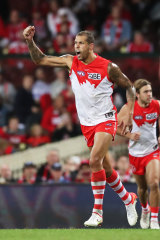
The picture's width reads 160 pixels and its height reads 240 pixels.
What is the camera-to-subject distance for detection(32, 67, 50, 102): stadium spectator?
40.7ft

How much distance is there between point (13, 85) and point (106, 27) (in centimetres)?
420

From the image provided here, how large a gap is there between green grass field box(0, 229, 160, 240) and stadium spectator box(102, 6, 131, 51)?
25.5ft

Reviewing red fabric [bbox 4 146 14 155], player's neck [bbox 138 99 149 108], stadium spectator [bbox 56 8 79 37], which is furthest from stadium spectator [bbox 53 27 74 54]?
player's neck [bbox 138 99 149 108]

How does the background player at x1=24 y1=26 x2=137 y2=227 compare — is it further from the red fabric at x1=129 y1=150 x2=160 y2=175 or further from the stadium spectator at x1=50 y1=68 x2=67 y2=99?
the stadium spectator at x1=50 y1=68 x2=67 y2=99

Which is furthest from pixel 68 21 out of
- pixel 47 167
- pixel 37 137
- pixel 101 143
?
pixel 101 143

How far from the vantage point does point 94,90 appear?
8.25 meters

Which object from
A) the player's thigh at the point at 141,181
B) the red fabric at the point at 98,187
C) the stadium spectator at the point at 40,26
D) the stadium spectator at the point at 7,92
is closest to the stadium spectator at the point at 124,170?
the player's thigh at the point at 141,181

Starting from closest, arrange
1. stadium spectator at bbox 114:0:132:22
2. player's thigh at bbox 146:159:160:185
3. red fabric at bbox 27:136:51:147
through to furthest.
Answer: player's thigh at bbox 146:159:160:185 → red fabric at bbox 27:136:51:147 → stadium spectator at bbox 114:0:132:22

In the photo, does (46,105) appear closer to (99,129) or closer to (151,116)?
(151,116)

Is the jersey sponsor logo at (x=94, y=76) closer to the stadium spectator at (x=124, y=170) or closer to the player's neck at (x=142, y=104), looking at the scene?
the player's neck at (x=142, y=104)

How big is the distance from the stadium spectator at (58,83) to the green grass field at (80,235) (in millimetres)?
4623

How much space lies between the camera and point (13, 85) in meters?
12.4

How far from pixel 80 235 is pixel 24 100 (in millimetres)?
5169

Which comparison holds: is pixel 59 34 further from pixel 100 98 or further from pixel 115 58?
pixel 100 98
